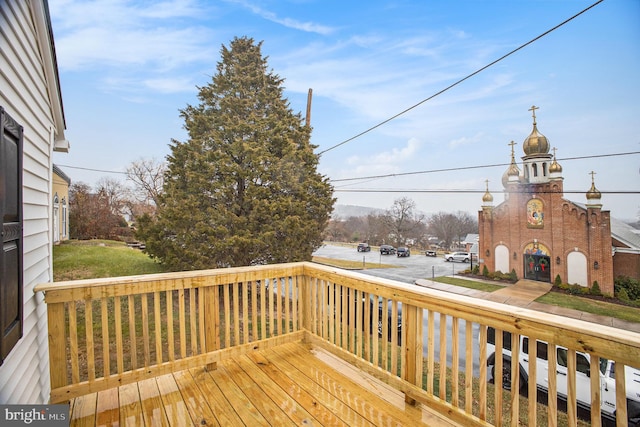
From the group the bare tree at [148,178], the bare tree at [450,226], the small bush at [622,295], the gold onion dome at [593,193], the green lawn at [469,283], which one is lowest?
the green lawn at [469,283]

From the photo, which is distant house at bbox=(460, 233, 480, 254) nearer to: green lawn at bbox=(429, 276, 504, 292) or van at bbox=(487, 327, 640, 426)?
green lawn at bbox=(429, 276, 504, 292)

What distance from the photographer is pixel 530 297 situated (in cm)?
239

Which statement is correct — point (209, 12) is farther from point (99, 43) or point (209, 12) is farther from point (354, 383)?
point (354, 383)

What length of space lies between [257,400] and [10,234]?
1725 mm

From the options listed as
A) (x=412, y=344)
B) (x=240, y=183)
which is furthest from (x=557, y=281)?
(x=240, y=183)

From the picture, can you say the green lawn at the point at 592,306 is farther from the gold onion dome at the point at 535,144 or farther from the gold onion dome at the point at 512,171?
the gold onion dome at the point at 535,144

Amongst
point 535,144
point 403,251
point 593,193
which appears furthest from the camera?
point 403,251

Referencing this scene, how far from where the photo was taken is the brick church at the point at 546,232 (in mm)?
2275

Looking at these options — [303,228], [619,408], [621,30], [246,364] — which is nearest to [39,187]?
[246,364]

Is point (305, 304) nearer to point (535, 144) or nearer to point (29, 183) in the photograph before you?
point (29, 183)

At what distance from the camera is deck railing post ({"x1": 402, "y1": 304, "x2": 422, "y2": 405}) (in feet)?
6.70

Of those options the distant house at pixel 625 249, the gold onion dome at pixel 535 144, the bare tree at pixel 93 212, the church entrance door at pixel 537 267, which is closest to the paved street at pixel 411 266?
the church entrance door at pixel 537 267

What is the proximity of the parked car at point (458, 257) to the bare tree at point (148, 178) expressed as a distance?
6.90 meters

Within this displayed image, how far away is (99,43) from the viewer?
168 inches
